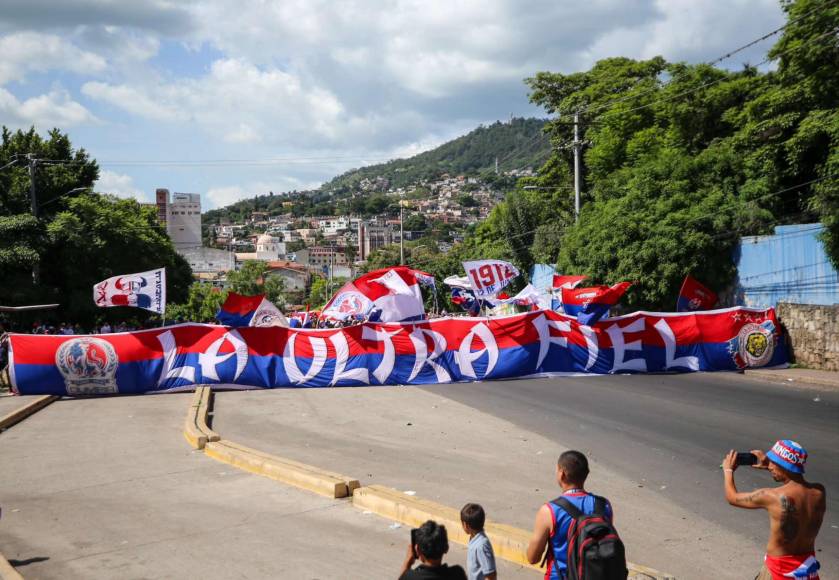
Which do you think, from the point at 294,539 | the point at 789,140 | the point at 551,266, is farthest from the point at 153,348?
the point at 551,266

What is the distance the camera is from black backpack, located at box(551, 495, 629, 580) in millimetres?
3783

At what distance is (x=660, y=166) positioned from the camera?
2772 cm

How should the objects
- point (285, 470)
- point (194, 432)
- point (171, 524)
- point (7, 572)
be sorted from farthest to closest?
point (194, 432) < point (285, 470) < point (171, 524) < point (7, 572)

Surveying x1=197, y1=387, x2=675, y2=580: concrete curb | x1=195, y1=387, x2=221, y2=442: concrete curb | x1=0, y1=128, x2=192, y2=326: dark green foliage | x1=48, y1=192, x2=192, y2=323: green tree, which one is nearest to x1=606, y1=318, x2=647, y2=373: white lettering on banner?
x1=195, y1=387, x2=221, y2=442: concrete curb

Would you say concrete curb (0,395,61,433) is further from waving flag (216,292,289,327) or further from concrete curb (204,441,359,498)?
concrete curb (204,441,359,498)

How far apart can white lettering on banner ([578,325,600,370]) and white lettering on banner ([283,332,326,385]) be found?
7.46 m

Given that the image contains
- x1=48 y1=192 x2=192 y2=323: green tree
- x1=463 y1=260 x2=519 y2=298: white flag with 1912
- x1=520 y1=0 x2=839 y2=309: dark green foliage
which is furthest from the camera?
x1=48 y1=192 x2=192 y2=323: green tree

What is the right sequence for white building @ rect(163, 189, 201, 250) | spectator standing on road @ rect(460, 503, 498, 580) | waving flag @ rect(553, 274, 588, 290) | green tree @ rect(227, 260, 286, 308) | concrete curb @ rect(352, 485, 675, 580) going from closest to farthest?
spectator standing on road @ rect(460, 503, 498, 580), concrete curb @ rect(352, 485, 675, 580), waving flag @ rect(553, 274, 588, 290), green tree @ rect(227, 260, 286, 308), white building @ rect(163, 189, 201, 250)

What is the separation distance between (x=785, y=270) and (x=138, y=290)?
19343mm

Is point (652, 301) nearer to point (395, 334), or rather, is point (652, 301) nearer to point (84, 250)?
point (395, 334)

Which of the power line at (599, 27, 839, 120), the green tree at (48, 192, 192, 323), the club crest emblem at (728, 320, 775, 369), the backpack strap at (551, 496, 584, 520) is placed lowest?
the club crest emblem at (728, 320, 775, 369)

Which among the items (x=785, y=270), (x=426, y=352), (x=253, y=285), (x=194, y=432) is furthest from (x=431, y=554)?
(x=253, y=285)

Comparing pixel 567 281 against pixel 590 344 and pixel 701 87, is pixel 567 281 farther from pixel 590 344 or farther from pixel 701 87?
pixel 701 87

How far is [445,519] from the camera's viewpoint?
6.89 metres
